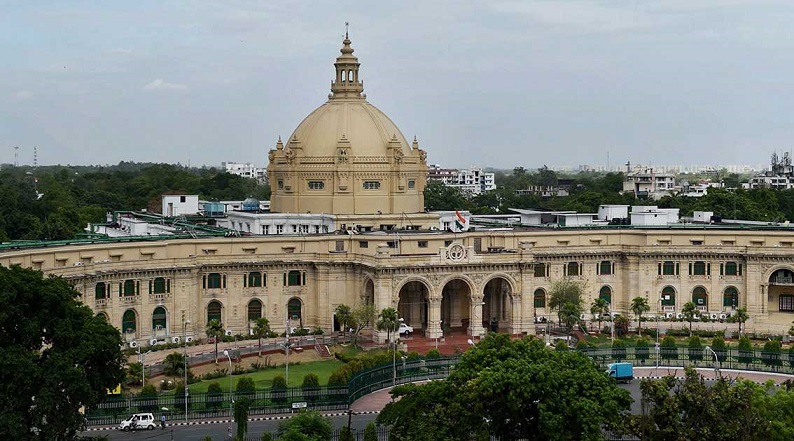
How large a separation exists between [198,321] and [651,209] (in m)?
38.3

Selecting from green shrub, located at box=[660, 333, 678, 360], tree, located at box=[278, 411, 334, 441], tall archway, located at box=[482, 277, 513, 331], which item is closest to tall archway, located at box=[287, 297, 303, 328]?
tall archway, located at box=[482, 277, 513, 331]

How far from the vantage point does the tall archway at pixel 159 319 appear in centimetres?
8038

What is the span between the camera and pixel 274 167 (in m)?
97.6

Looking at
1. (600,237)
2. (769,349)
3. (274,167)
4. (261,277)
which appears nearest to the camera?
(769,349)

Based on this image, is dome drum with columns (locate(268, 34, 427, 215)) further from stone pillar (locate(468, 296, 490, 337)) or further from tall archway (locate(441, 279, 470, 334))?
stone pillar (locate(468, 296, 490, 337))

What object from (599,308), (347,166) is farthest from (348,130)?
(599,308)

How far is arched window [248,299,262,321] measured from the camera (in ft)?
278

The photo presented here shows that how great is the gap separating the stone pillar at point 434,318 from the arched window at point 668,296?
58.3ft

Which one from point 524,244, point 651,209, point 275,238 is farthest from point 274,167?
point 651,209

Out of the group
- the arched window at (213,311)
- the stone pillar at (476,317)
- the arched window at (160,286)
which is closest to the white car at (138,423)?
the arched window at (160,286)

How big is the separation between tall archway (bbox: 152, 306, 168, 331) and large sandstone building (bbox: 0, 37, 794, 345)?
0.45 feet

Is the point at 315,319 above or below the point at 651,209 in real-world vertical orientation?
below

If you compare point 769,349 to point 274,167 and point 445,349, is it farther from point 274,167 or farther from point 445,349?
point 274,167

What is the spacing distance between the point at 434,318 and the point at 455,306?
5.14 meters
